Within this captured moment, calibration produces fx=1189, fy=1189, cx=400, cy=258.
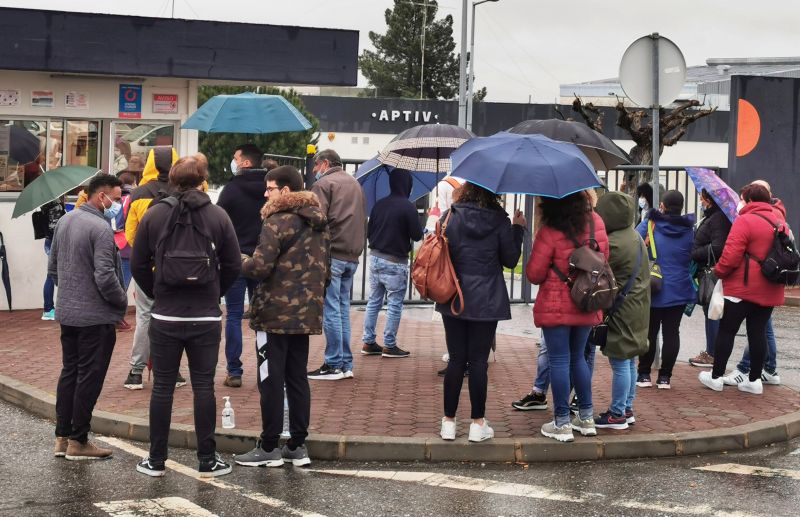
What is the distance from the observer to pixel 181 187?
7008 millimetres

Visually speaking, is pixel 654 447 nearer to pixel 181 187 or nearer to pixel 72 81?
pixel 181 187

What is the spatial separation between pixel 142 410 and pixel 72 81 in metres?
7.47

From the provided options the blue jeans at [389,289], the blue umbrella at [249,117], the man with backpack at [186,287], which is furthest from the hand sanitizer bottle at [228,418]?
the blue umbrella at [249,117]

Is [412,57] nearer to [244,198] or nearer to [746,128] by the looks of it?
[746,128]

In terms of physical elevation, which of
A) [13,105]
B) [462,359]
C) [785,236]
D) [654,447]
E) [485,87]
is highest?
[485,87]

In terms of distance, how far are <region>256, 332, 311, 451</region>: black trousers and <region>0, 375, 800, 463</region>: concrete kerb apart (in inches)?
14.3

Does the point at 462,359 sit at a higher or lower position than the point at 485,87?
lower

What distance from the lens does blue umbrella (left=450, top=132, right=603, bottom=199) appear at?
291 inches

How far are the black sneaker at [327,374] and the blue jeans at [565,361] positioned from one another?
8.57ft

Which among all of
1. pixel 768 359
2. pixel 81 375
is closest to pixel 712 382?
pixel 768 359

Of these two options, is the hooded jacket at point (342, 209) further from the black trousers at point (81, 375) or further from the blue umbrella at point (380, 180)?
the black trousers at point (81, 375)

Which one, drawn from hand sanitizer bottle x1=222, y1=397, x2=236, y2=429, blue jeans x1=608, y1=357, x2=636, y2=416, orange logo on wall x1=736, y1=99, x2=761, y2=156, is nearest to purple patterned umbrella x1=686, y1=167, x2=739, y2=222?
blue jeans x1=608, y1=357, x2=636, y2=416

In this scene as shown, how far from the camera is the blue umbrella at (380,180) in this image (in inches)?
456

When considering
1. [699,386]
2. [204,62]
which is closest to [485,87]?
[204,62]
